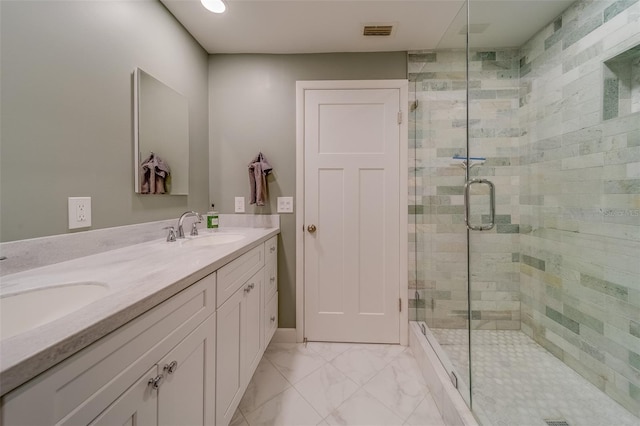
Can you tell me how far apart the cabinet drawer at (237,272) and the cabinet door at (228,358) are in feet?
0.14

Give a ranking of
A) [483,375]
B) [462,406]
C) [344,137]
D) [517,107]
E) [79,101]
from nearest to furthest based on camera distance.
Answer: [79,101]
[462,406]
[483,375]
[517,107]
[344,137]

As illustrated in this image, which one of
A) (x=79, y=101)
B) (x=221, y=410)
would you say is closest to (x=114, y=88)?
(x=79, y=101)

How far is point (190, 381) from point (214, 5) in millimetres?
1987

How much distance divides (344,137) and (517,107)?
1.32m

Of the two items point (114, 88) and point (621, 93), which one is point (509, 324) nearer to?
point (621, 93)

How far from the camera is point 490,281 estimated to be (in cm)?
189

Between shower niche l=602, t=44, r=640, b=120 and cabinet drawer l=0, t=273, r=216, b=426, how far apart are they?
2269 mm

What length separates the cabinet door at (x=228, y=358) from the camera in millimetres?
1030

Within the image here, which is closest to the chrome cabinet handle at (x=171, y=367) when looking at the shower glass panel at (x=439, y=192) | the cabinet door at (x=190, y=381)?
the cabinet door at (x=190, y=381)

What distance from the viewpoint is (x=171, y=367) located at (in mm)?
739

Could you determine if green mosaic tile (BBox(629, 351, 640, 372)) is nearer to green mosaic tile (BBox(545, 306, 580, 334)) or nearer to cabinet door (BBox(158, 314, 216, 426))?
green mosaic tile (BBox(545, 306, 580, 334))

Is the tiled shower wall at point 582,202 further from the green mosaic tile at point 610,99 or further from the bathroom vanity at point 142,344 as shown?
the bathroom vanity at point 142,344

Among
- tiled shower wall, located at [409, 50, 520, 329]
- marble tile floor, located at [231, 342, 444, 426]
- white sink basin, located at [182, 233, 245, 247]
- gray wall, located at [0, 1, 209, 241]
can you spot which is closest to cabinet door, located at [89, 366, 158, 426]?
gray wall, located at [0, 1, 209, 241]

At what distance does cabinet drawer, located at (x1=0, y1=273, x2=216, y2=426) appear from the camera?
40cm
